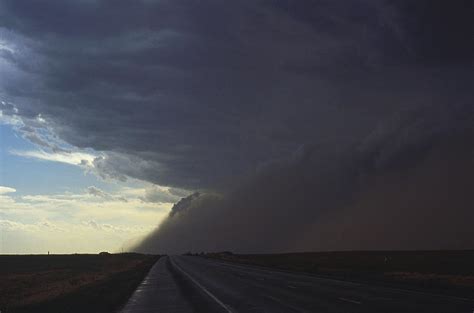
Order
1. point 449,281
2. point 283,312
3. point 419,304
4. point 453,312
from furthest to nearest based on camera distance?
point 449,281
point 419,304
point 283,312
point 453,312

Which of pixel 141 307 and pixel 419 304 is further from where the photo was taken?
pixel 141 307

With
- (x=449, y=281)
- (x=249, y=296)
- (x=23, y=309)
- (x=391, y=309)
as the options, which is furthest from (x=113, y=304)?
(x=449, y=281)

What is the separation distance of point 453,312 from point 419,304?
301 centimetres

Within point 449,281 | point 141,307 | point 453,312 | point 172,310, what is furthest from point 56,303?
point 449,281

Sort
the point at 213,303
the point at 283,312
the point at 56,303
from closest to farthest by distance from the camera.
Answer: the point at 283,312 < the point at 213,303 < the point at 56,303

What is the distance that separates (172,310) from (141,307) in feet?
8.44

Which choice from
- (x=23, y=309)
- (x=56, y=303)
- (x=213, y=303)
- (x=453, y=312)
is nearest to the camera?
(x=453, y=312)

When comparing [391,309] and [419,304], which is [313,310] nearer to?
[391,309]

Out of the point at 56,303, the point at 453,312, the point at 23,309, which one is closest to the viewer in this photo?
the point at 453,312

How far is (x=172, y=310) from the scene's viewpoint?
69.0ft

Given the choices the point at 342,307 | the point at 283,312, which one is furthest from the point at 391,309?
the point at 283,312

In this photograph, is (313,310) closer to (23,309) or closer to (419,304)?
(419,304)

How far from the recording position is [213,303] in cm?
2294

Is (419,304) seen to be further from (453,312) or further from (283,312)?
(283,312)
